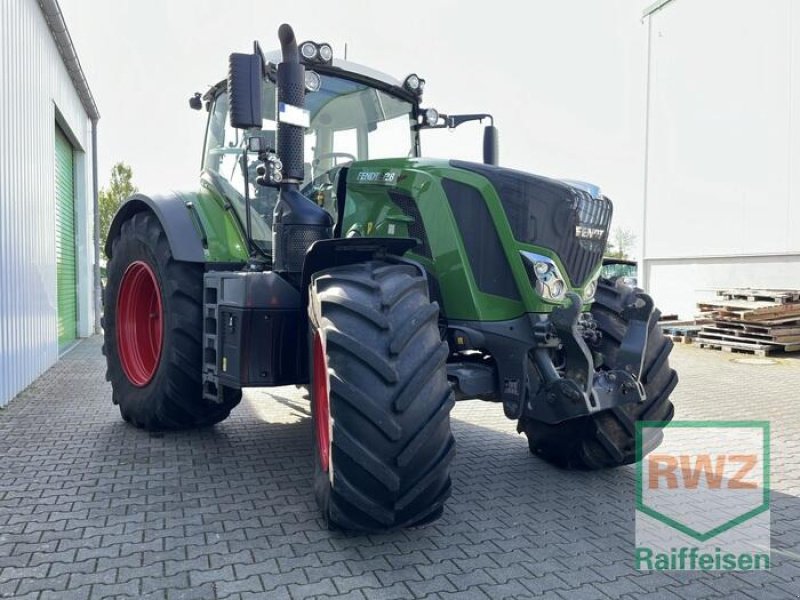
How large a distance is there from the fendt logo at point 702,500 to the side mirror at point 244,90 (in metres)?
2.87

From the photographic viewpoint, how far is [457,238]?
3576 mm

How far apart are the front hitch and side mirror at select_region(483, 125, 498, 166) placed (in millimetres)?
1809

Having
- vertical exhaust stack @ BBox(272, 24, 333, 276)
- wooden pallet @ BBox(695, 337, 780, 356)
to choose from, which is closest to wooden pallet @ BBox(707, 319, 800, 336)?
wooden pallet @ BBox(695, 337, 780, 356)

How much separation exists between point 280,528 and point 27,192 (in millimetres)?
6330

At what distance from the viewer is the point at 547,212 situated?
3.58 metres

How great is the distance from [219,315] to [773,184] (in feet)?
36.6

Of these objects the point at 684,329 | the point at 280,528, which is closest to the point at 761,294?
the point at 684,329

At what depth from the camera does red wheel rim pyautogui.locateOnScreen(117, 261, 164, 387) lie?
544cm

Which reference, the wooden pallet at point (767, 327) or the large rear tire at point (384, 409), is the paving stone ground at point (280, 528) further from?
the wooden pallet at point (767, 327)

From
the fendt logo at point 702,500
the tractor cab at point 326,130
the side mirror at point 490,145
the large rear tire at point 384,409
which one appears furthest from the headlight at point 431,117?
the fendt logo at point 702,500

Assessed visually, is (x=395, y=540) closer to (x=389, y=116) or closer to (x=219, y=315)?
(x=219, y=315)

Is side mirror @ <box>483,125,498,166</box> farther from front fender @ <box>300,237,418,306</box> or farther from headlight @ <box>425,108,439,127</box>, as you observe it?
front fender @ <box>300,237,418,306</box>

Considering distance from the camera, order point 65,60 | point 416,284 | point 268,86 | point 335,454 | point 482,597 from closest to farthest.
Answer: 1. point 482,597
2. point 335,454
3. point 416,284
4. point 268,86
5. point 65,60

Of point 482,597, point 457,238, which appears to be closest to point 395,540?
point 482,597
